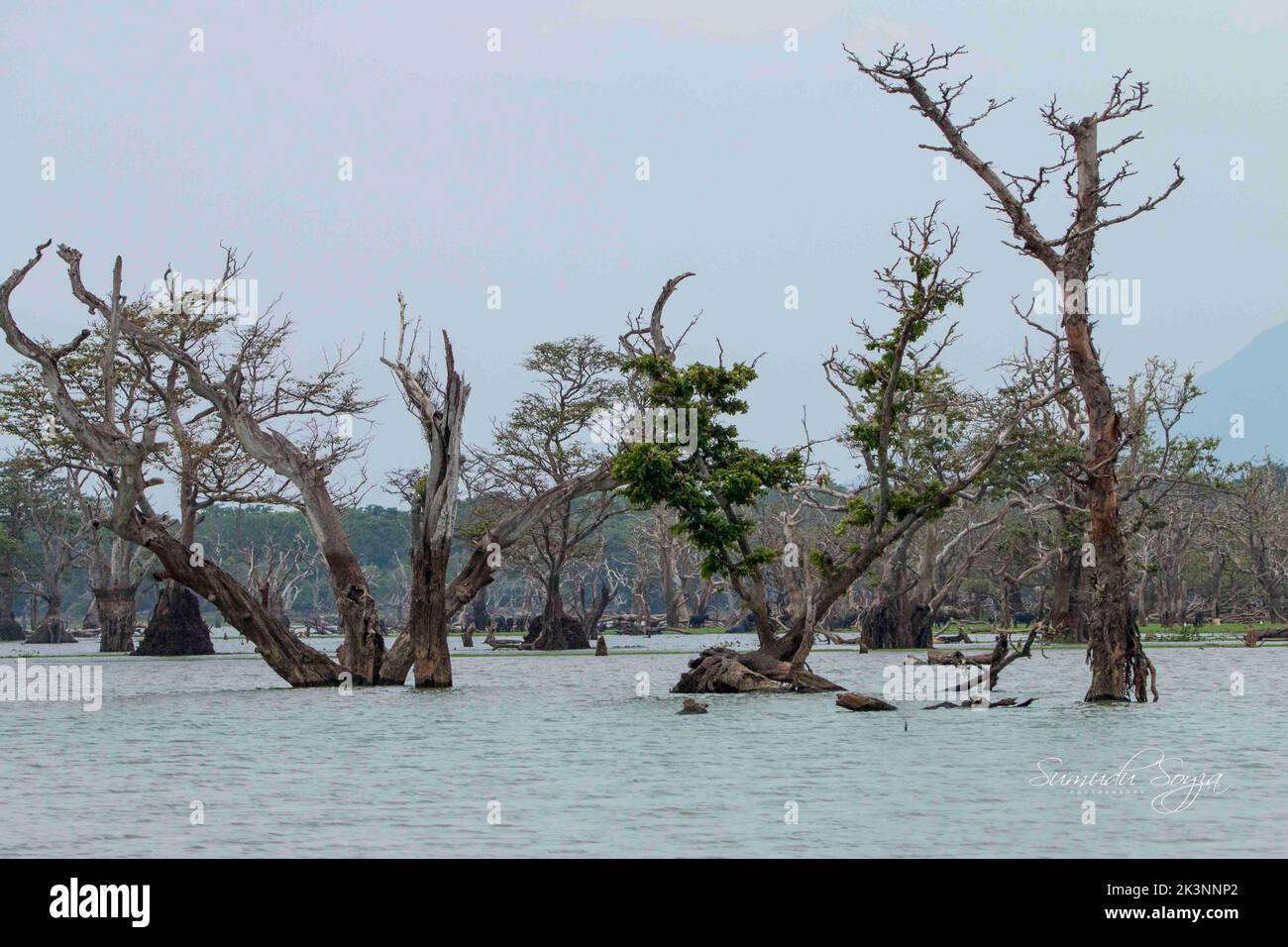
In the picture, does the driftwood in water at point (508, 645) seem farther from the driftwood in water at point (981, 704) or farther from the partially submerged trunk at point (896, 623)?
the driftwood in water at point (981, 704)

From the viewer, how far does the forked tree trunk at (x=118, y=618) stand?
222 ft

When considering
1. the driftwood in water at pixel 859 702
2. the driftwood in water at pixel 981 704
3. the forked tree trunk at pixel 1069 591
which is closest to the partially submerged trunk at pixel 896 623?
the forked tree trunk at pixel 1069 591

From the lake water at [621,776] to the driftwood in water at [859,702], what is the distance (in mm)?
454

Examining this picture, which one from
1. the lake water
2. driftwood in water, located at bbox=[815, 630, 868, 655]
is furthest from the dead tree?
driftwood in water, located at bbox=[815, 630, 868, 655]

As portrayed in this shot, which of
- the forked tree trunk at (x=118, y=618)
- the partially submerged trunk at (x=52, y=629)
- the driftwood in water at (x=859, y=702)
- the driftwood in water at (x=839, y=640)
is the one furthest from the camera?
the partially submerged trunk at (x=52, y=629)

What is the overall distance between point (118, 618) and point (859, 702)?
147 ft

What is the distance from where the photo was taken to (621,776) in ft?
72.6

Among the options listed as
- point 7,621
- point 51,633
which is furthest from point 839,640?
point 7,621

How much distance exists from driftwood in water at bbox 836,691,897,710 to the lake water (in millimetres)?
454

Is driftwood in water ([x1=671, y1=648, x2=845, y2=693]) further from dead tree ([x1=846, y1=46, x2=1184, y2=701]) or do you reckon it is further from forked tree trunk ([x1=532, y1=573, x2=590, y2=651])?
forked tree trunk ([x1=532, y1=573, x2=590, y2=651])
